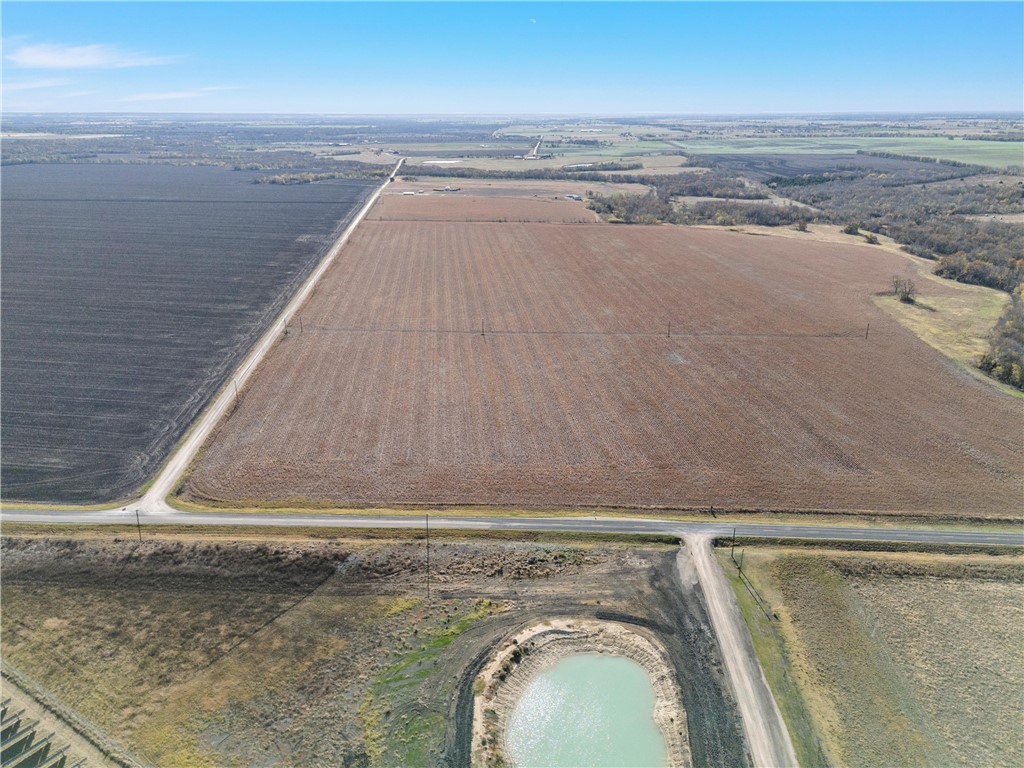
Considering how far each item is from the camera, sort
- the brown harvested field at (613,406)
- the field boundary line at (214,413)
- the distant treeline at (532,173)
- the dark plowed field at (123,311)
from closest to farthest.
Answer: the field boundary line at (214,413) → the brown harvested field at (613,406) → the dark plowed field at (123,311) → the distant treeline at (532,173)

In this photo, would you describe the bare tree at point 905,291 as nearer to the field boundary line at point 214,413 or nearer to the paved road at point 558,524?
the paved road at point 558,524

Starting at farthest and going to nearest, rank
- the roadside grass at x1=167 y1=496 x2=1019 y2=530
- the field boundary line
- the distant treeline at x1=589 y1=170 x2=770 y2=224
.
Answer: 1. the distant treeline at x1=589 y1=170 x2=770 y2=224
2. the field boundary line
3. the roadside grass at x1=167 y1=496 x2=1019 y2=530

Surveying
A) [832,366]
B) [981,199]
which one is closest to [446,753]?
[832,366]

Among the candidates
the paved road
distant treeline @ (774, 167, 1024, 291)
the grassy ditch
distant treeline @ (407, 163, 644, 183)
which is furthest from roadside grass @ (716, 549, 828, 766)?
distant treeline @ (407, 163, 644, 183)

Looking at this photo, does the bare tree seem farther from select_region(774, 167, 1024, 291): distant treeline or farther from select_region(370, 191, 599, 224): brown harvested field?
select_region(370, 191, 599, 224): brown harvested field

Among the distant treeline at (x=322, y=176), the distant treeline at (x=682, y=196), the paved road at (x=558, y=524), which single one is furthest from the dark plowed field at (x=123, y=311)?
the distant treeline at (x=682, y=196)
